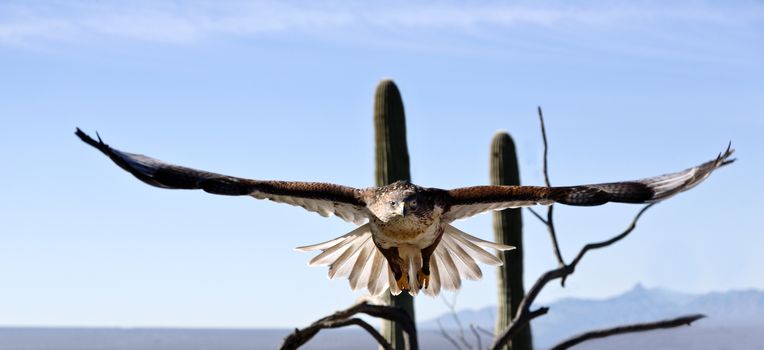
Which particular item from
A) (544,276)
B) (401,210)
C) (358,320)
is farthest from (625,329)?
(401,210)

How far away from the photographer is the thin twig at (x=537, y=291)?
14.5m

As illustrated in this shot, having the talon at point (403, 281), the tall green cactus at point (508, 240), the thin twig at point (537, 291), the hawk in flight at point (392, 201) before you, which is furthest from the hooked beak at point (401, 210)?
the tall green cactus at point (508, 240)

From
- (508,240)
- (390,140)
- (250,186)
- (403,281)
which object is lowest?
(403,281)

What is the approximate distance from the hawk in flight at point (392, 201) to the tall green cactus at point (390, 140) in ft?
16.2

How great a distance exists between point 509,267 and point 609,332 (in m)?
3.23

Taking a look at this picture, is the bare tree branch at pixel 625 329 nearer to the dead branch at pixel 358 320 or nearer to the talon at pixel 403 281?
the dead branch at pixel 358 320

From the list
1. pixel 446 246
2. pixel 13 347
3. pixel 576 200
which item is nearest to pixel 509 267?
pixel 446 246

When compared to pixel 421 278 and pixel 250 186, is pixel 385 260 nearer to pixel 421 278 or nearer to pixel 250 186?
pixel 421 278

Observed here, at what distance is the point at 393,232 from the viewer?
35.4ft

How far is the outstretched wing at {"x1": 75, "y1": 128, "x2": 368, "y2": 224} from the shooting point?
35.0ft

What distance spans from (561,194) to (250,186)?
301 centimetres

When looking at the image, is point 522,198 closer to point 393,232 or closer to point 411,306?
point 393,232

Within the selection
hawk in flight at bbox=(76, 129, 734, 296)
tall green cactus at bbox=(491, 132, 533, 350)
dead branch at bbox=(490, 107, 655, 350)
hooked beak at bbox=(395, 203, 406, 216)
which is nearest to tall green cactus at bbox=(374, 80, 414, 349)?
tall green cactus at bbox=(491, 132, 533, 350)

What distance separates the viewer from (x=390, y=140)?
686 inches
